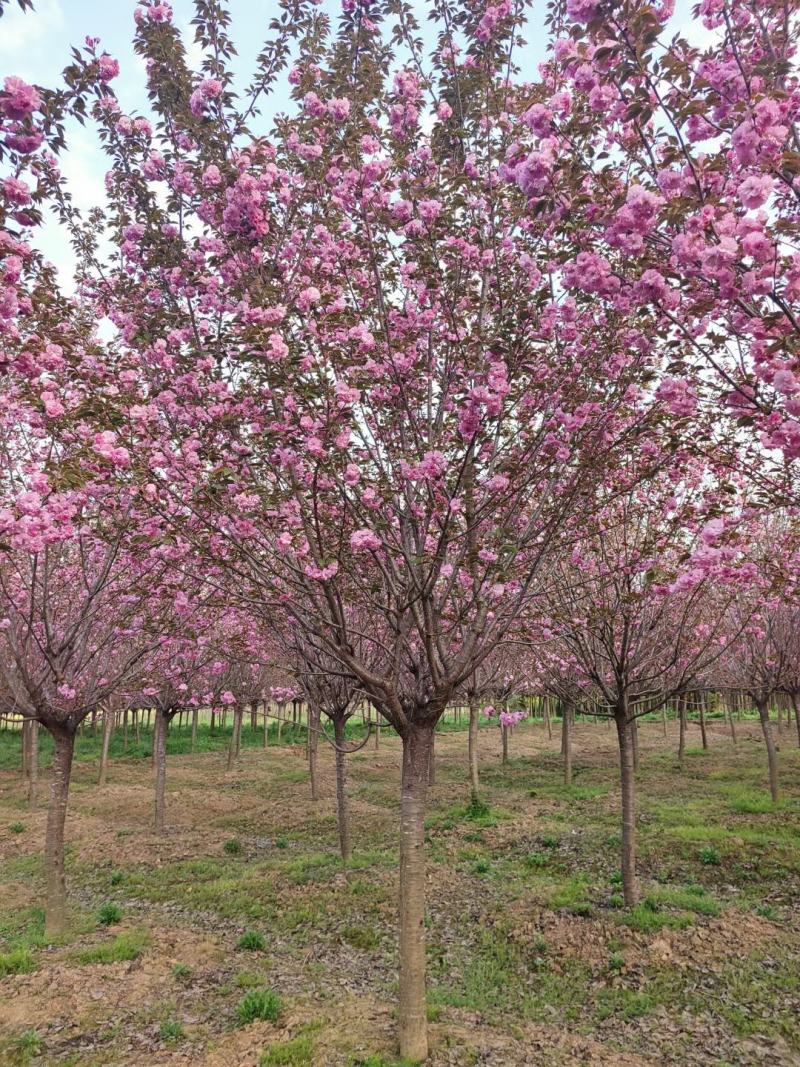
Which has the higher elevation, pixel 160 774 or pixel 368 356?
pixel 368 356

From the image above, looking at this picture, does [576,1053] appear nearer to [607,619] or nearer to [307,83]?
[607,619]

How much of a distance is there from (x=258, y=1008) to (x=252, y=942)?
2016 mm

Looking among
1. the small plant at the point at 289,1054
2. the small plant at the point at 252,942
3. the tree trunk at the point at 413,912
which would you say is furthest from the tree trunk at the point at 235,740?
the tree trunk at the point at 413,912

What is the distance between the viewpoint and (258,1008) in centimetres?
649

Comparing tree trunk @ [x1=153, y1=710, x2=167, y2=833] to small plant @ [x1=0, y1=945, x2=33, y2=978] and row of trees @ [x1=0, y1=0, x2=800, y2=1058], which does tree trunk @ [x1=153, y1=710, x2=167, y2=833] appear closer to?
small plant @ [x1=0, y1=945, x2=33, y2=978]

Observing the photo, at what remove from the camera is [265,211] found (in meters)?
5.59

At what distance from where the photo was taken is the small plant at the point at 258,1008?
6.38 metres

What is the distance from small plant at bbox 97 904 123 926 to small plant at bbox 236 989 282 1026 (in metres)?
3.74

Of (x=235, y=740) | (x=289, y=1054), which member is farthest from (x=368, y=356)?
(x=235, y=740)

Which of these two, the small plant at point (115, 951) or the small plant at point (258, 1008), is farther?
the small plant at point (115, 951)

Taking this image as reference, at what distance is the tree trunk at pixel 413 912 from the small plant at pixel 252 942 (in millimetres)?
3385

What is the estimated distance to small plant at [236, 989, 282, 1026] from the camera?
6383 mm

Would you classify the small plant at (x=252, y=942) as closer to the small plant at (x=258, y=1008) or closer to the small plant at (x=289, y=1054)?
the small plant at (x=258, y=1008)

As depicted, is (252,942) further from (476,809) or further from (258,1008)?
(476,809)
